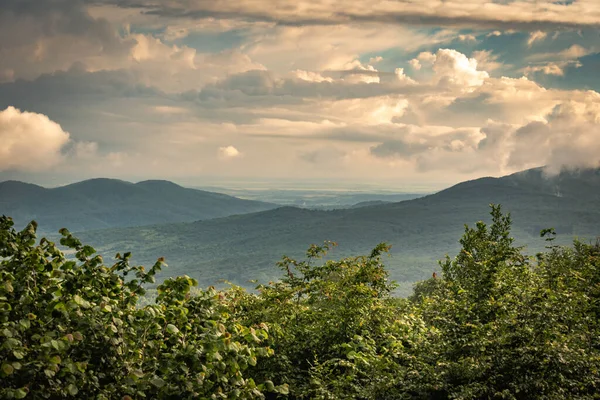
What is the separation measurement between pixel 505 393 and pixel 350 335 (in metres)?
7.77

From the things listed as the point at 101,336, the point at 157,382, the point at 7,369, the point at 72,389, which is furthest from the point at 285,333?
the point at 7,369

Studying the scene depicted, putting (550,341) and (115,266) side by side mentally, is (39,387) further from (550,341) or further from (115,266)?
(550,341)

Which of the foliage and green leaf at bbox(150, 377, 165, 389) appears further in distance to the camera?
green leaf at bbox(150, 377, 165, 389)

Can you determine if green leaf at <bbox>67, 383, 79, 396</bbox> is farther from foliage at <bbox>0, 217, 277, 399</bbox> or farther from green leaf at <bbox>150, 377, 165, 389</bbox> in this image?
green leaf at <bbox>150, 377, 165, 389</bbox>

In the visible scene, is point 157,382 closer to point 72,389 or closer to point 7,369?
point 72,389

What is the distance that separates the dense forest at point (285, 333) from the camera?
9.23 metres

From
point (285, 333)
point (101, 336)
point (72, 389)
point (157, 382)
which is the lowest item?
point (285, 333)

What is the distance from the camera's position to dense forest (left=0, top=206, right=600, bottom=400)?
30.3ft

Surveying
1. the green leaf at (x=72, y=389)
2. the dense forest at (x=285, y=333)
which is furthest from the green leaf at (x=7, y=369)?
the green leaf at (x=72, y=389)

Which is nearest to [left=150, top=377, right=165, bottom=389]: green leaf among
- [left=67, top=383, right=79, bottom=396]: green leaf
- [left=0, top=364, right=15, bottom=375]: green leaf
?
[left=67, top=383, right=79, bottom=396]: green leaf

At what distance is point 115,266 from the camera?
10734 mm

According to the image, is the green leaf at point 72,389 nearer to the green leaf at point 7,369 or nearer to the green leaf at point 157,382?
the green leaf at point 7,369

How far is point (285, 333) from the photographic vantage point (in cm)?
2073

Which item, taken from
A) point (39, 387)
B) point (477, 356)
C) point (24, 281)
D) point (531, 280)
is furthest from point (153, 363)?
point (531, 280)
